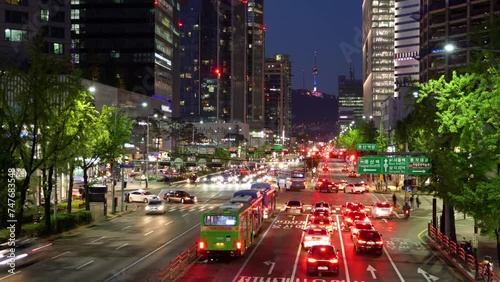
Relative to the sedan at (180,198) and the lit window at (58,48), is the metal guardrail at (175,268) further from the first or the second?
the lit window at (58,48)

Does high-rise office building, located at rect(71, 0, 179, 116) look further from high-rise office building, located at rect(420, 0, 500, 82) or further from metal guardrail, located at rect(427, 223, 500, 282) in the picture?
metal guardrail, located at rect(427, 223, 500, 282)

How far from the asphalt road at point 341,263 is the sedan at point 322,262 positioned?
0.37m

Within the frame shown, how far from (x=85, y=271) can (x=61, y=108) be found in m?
17.8

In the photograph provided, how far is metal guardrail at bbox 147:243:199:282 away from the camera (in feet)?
83.7

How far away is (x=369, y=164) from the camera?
47.9m

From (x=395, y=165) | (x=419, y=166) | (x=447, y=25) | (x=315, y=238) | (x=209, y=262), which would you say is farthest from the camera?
(x=447, y=25)

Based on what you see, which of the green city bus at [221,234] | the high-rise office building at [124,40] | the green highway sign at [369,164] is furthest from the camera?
the high-rise office building at [124,40]

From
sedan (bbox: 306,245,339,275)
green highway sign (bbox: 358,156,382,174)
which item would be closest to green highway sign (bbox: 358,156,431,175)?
green highway sign (bbox: 358,156,382,174)

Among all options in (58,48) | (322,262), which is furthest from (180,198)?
(58,48)

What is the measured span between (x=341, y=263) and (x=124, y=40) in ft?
402

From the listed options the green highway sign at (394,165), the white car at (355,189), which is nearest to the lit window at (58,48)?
the white car at (355,189)

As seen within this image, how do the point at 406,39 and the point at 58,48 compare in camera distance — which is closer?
the point at 58,48

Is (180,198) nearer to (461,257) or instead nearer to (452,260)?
(452,260)

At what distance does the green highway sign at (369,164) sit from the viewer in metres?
47.8
